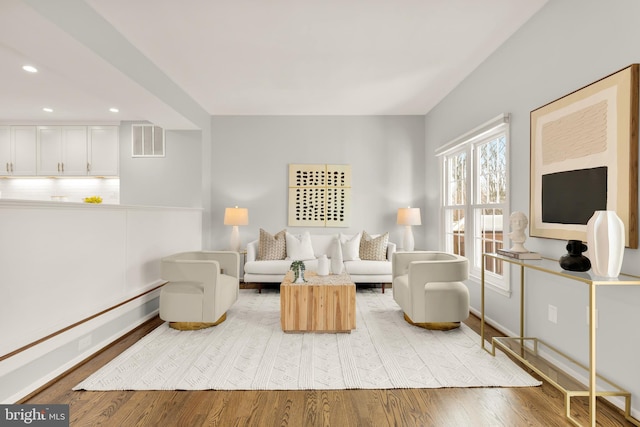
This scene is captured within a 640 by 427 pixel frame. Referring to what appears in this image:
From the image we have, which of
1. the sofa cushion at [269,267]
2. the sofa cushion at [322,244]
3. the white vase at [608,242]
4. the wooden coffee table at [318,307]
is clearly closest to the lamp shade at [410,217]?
the sofa cushion at [322,244]

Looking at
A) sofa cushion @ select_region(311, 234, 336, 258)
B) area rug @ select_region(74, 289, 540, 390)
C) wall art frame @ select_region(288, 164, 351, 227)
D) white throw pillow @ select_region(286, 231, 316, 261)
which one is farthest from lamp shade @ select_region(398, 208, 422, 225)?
area rug @ select_region(74, 289, 540, 390)

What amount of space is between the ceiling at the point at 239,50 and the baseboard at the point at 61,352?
88.6 inches

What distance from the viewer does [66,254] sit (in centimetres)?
260

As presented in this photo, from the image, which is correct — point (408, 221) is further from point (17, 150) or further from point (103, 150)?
point (17, 150)

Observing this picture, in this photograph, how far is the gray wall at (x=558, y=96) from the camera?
78.0 inches

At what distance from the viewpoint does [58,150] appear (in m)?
5.81

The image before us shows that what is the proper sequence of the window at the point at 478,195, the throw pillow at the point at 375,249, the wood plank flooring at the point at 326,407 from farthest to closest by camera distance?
the throw pillow at the point at 375,249, the window at the point at 478,195, the wood plank flooring at the point at 326,407

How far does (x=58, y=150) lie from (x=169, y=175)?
213 centimetres

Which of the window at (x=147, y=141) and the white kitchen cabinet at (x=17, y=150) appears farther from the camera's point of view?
the white kitchen cabinet at (x=17, y=150)

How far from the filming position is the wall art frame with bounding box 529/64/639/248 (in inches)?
76.5

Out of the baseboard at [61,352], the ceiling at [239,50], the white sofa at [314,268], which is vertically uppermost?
the ceiling at [239,50]

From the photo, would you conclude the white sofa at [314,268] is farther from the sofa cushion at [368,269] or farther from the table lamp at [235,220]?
the table lamp at [235,220]

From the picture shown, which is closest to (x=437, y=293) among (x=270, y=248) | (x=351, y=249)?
(x=351, y=249)

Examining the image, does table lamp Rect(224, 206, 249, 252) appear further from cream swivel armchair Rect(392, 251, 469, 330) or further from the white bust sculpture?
the white bust sculpture
